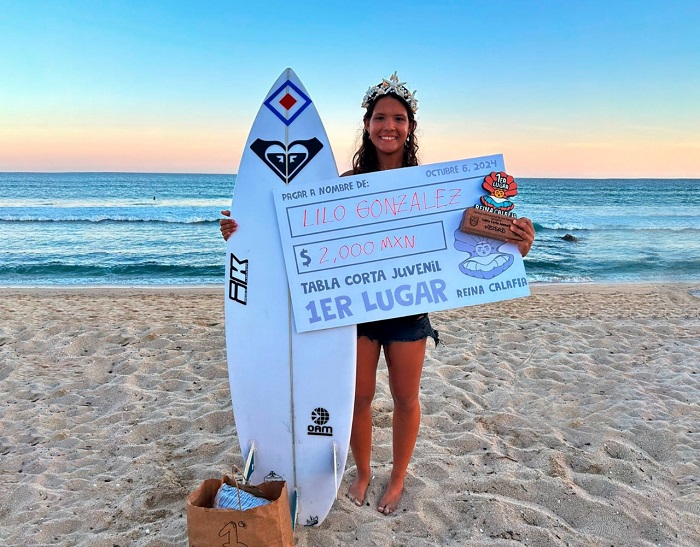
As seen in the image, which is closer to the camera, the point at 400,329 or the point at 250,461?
the point at 400,329

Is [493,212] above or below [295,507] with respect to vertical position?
above

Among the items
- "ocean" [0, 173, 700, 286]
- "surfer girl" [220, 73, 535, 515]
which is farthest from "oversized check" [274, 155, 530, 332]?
"ocean" [0, 173, 700, 286]

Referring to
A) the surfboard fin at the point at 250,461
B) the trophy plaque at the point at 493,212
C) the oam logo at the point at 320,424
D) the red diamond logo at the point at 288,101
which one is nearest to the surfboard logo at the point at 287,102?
the red diamond logo at the point at 288,101

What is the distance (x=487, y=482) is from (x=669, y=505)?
0.84 metres

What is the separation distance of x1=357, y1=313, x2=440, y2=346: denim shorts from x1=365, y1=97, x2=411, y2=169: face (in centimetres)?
75

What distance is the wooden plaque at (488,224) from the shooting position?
201 cm

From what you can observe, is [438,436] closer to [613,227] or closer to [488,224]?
[488,224]

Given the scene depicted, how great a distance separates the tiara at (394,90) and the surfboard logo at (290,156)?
0.35m

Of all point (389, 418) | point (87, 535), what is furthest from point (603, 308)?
point (87, 535)

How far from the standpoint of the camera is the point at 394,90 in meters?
2.04

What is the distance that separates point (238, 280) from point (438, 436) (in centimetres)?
161

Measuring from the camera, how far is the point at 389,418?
3221mm

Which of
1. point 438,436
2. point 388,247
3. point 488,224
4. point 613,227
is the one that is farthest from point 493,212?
point 613,227

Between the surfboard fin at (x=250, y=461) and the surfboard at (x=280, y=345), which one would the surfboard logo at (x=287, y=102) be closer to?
the surfboard at (x=280, y=345)
